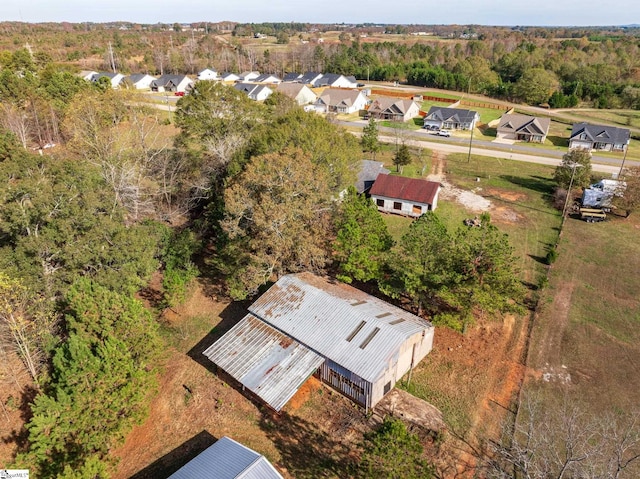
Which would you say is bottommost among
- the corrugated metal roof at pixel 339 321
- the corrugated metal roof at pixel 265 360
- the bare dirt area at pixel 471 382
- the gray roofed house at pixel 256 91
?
the bare dirt area at pixel 471 382

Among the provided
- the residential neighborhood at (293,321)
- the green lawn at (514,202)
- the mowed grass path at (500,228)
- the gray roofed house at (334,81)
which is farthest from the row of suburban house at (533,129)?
the gray roofed house at (334,81)

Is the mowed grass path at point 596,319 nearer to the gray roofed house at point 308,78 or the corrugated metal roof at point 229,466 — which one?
the corrugated metal roof at point 229,466

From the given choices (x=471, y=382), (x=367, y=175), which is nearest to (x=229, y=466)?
(x=471, y=382)

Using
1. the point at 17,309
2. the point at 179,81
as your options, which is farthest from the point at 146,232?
the point at 179,81

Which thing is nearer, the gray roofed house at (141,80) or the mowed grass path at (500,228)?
the mowed grass path at (500,228)

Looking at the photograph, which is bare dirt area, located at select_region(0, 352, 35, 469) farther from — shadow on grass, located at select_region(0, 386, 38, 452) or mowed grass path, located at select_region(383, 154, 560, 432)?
mowed grass path, located at select_region(383, 154, 560, 432)

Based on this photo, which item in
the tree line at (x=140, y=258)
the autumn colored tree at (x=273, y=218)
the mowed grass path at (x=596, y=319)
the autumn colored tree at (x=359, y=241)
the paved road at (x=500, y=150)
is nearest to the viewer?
the tree line at (x=140, y=258)

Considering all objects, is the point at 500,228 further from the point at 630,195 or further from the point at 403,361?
the point at 403,361
